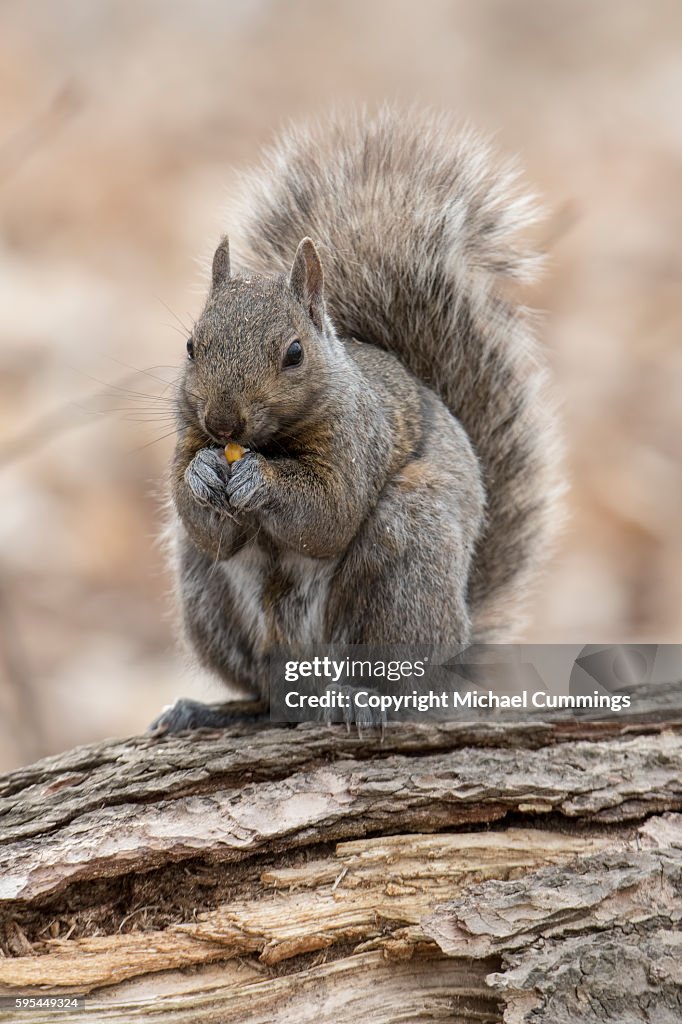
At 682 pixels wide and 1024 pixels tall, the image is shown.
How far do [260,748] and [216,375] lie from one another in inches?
28.4

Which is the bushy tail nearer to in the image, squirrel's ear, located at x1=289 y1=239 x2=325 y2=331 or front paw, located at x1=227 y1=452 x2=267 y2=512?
squirrel's ear, located at x1=289 y1=239 x2=325 y2=331

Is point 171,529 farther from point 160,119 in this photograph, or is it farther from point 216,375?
point 160,119

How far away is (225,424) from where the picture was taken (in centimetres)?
215

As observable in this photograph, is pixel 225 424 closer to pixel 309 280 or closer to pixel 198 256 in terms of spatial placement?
pixel 309 280

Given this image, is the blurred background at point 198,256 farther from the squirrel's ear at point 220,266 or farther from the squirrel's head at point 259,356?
the squirrel's head at point 259,356

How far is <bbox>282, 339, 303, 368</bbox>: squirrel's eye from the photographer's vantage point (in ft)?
7.34

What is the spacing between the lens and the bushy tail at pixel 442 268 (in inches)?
109

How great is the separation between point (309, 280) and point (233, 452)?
0.38 meters

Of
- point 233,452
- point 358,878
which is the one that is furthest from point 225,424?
point 358,878

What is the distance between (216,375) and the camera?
2172mm

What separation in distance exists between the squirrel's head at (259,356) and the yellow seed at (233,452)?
0.02 meters

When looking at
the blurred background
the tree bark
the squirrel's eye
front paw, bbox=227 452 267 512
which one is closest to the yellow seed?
front paw, bbox=227 452 267 512

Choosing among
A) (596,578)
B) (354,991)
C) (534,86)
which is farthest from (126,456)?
(534,86)

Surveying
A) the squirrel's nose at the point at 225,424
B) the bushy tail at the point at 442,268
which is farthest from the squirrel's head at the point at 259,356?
the bushy tail at the point at 442,268
